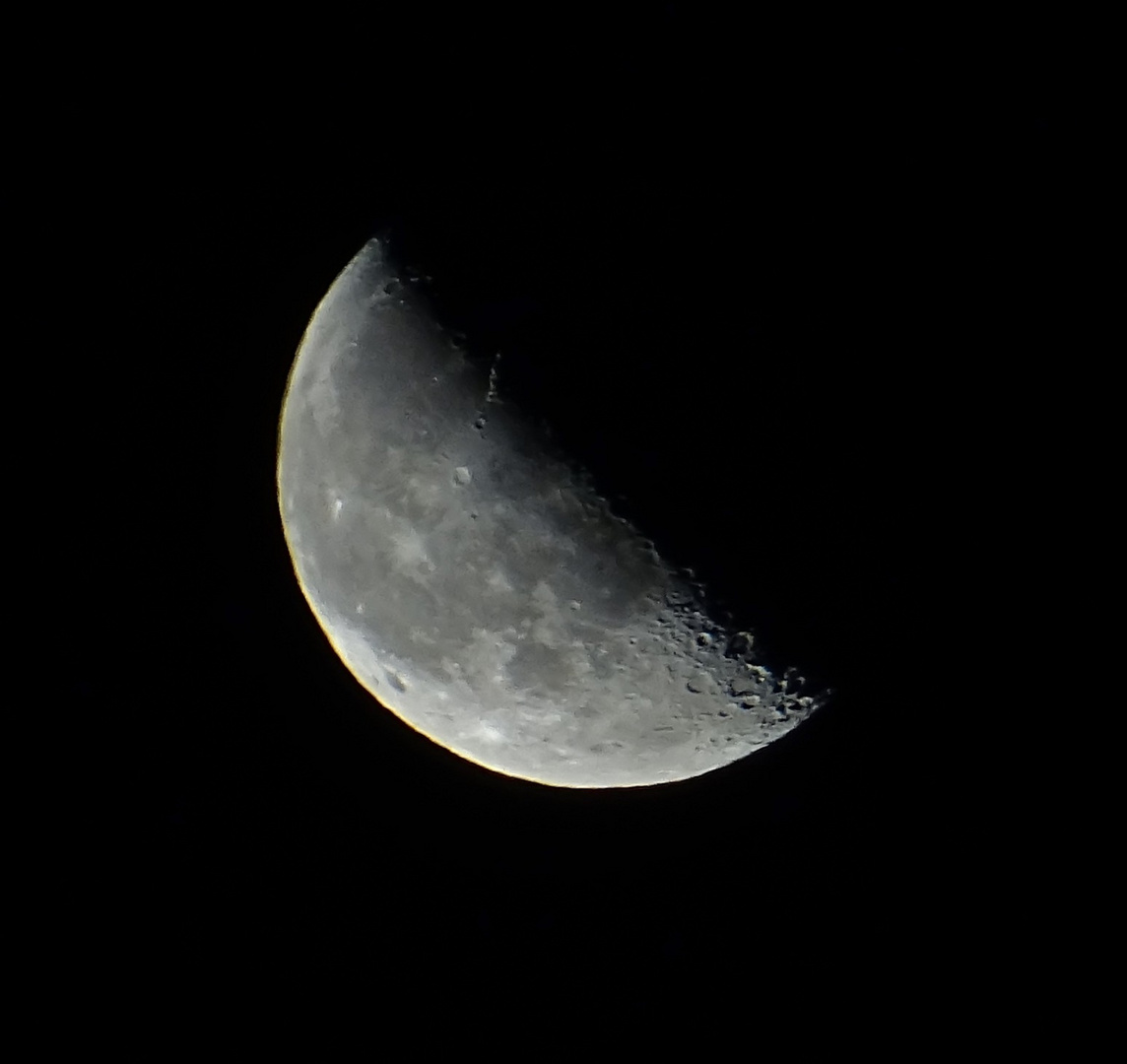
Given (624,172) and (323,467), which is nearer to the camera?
(624,172)

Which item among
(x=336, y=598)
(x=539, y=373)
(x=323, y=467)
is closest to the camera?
(x=539, y=373)

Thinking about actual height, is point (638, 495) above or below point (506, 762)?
above

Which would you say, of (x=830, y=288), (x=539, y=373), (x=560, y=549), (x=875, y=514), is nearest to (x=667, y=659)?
(x=560, y=549)

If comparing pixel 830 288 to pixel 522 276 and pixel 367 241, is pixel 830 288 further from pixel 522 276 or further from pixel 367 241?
pixel 367 241

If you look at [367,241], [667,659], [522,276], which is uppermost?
[367,241]

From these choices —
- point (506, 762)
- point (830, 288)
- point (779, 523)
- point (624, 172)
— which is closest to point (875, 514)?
point (779, 523)

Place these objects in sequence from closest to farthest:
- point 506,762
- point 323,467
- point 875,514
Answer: point 875,514 → point 323,467 → point 506,762

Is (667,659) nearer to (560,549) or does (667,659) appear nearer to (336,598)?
(560,549)
